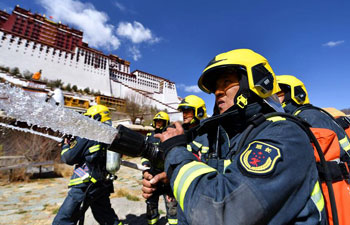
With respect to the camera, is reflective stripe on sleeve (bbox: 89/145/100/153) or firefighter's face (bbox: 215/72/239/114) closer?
firefighter's face (bbox: 215/72/239/114)

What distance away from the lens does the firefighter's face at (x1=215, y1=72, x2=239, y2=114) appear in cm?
143

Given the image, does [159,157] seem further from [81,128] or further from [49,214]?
[49,214]

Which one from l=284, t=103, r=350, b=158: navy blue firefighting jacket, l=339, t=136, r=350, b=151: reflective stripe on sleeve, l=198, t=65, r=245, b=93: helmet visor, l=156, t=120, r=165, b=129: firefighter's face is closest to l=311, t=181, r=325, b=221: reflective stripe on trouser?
l=198, t=65, r=245, b=93: helmet visor

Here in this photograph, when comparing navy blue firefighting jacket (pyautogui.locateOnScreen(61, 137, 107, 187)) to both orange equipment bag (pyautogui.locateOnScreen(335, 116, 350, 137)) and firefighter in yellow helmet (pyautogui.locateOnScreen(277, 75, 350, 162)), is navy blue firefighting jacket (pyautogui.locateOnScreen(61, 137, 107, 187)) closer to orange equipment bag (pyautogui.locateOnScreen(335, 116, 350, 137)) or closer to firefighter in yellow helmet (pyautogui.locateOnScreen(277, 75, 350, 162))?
firefighter in yellow helmet (pyautogui.locateOnScreen(277, 75, 350, 162))

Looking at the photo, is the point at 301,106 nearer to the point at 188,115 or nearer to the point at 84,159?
the point at 188,115

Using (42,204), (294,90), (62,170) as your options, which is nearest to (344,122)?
(294,90)

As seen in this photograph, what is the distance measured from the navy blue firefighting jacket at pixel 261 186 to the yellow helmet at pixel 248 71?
1.10 feet

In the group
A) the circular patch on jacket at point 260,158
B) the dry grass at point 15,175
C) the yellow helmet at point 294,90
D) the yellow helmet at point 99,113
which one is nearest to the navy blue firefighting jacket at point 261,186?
the circular patch on jacket at point 260,158

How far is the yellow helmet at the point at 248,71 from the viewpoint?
129cm

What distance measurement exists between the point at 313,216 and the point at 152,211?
335cm

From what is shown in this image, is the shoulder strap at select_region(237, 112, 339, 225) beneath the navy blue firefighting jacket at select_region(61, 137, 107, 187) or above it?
above

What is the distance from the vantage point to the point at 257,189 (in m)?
0.77

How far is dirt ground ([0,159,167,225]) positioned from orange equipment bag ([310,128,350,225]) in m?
4.24

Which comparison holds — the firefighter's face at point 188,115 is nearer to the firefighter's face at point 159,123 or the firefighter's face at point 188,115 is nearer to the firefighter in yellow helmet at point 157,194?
the firefighter in yellow helmet at point 157,194
